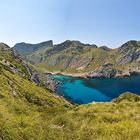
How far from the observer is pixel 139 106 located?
20750 mm

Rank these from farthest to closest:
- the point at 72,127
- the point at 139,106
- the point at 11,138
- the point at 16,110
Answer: the point at 139,106, the point at 16,110, the point at 72,127, the point at 11,138

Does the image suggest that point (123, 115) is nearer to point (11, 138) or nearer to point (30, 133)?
point (30, 133)

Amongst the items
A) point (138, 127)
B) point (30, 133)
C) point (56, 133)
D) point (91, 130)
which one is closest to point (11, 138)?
point (30, 133)

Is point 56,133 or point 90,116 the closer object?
point 56,133

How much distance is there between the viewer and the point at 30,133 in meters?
9.40

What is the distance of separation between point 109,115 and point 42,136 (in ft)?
23.9

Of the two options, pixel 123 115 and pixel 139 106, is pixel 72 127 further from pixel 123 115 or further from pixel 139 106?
pixel 139 106

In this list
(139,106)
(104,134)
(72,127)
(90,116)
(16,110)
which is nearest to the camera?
(104,134)

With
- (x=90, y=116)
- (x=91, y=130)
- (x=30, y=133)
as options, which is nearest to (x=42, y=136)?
(x=30, y=133)

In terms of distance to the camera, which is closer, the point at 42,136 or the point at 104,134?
the point at 42,136

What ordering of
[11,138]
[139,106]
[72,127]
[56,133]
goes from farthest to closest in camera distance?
[139,106] < [72,127] < [56,133] < [11,138]

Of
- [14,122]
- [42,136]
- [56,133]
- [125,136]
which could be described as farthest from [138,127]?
[14,122]

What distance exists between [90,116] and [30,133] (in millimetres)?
6815

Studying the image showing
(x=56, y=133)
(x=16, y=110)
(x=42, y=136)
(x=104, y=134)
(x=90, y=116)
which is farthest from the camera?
(x=90, y=116)
